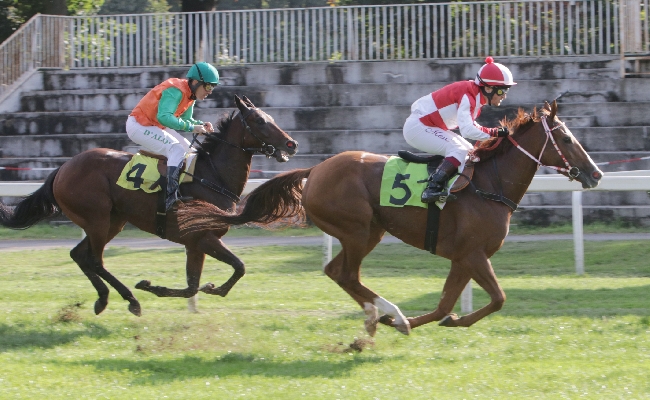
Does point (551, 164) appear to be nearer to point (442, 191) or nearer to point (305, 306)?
point (442, 191)

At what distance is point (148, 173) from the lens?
7.99m

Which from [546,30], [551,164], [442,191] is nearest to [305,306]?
[442,191]

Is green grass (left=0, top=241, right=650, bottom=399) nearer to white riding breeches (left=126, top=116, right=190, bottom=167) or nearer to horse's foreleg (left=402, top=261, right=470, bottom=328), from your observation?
horse's foreleg (left=402, top=261, right=470, bottom=328)

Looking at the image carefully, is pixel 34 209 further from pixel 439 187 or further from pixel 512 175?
pixel 512 175

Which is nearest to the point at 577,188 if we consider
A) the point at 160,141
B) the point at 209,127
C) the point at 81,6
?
the point at 209,127

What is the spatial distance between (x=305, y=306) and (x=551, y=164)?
2.63 metres

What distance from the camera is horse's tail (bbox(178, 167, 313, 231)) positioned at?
24.5 ft

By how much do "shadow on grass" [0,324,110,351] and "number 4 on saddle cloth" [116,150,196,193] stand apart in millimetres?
1320

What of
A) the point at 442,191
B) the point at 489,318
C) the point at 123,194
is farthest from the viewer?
the point at 123,194

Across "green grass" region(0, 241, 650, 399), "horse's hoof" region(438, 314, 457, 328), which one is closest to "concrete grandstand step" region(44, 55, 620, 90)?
"green grass" region(0, 241, 650, 399)

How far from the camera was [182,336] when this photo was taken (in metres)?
6.97

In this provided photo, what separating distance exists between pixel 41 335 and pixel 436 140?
11.3ft

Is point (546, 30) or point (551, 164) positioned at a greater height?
point (546, 30)

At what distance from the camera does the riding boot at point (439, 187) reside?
6.74 m
